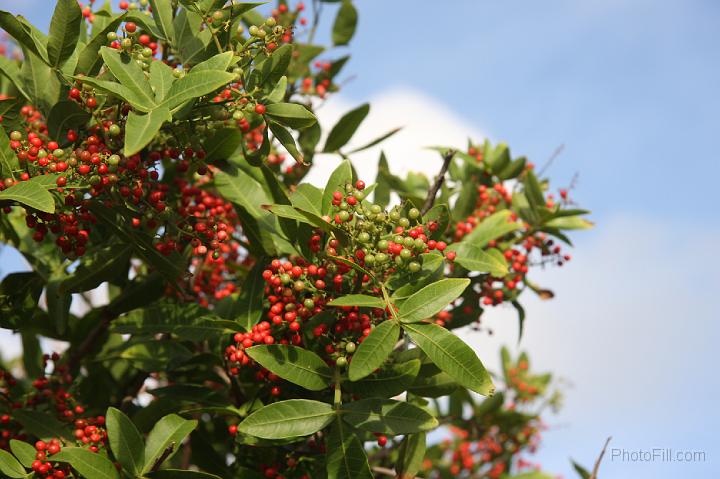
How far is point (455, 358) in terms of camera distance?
274cm

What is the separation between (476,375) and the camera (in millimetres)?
2703

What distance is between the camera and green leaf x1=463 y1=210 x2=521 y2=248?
161 inches

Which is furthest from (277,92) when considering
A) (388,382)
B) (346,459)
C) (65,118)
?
(346,459)

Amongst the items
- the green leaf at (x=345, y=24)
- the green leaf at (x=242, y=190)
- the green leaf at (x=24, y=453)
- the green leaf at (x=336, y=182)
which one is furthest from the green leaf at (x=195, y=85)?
the green leaf at (x=345, y=24)

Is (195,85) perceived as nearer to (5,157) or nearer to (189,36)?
A: (189,36)

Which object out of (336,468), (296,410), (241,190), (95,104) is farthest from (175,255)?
(336,468)

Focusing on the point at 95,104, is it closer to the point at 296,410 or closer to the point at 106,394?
the point at 296,410

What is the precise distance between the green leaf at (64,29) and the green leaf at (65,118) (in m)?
0.22

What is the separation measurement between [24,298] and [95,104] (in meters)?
1.16

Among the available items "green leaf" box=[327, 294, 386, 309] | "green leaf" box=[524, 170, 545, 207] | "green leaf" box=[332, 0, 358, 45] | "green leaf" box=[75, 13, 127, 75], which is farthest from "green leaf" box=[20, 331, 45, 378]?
"green leaf" box=[524, 170, 545, 207]

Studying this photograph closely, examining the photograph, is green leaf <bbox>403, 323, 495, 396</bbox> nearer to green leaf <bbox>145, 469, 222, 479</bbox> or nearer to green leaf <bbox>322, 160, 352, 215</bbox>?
green leaf <bbox>322, 160, 352, 215</bbox>

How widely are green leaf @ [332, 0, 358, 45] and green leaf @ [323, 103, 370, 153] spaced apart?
3.97 ft

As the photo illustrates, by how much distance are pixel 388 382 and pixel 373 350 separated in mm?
475

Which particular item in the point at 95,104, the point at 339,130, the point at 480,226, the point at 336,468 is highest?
the point at 339,130
